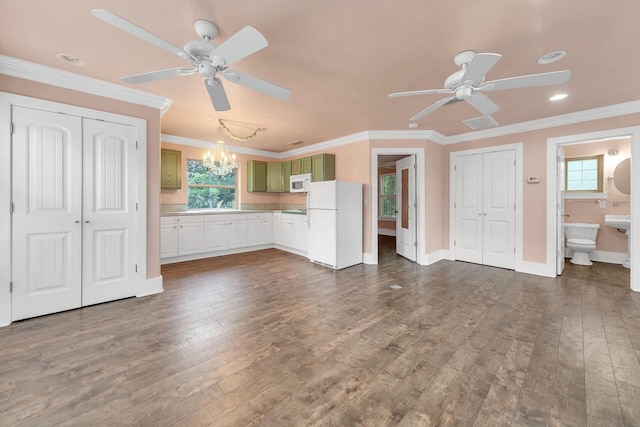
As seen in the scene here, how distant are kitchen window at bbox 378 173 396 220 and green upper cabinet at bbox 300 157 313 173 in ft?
12.1

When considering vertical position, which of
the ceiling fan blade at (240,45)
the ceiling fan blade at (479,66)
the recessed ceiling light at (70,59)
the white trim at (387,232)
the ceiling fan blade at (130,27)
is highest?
the recessed ceiling light at (70,59)

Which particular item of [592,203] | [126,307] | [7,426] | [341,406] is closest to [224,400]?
[341,406]

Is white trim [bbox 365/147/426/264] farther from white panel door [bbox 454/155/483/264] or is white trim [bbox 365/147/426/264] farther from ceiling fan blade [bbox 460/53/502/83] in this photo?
ceiling fan blade [bbox 460/53/502/83]

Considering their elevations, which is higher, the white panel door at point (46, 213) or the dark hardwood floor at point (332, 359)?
the white panel door at point (46, 213)

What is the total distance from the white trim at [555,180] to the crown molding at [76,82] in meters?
5.69

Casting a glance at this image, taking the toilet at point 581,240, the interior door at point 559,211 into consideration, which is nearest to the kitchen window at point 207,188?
the interior door at point 559,211

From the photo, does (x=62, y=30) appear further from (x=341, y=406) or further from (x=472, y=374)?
(x=472, y=374)

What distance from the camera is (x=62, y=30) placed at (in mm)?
2023

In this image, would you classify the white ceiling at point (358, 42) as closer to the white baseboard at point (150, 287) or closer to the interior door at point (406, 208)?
the interior door at point (406, 208)

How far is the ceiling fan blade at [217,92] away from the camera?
212cm

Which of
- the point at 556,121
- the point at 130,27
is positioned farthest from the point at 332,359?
the point at 556,121

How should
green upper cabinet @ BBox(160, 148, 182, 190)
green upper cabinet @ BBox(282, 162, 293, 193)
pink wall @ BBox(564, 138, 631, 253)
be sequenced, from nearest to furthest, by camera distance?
pink wall @ BBox(564, 138, 631, 253) < green upper cabinet @ BBox(160, 148, 182, 190) < green upper cabinet @ BBox(282, 162, 293, 193)

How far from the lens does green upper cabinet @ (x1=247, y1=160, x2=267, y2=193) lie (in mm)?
6414

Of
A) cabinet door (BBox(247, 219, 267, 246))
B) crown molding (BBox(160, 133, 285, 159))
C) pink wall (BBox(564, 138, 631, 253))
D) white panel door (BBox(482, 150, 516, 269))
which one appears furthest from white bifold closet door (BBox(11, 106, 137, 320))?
pink wall (BBox(564, 138, 631, 253))
